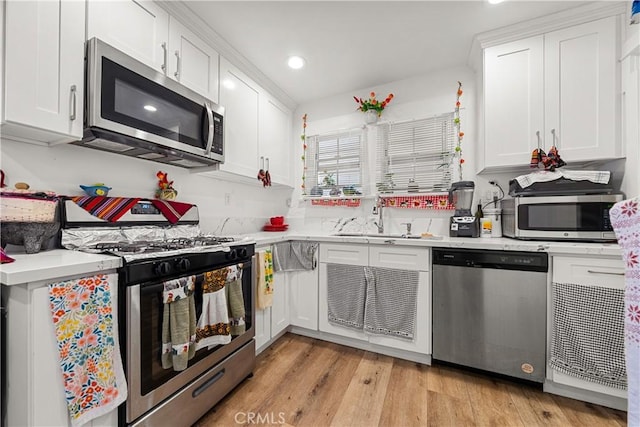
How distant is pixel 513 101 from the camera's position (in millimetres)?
2055

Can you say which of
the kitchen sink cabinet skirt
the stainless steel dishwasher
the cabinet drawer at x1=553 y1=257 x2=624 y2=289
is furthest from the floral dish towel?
the cabinet drawer at x1=553 y1=257 x2=624 y2=289

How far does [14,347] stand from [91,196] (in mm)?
834

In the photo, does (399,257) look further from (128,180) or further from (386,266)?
(128,180)

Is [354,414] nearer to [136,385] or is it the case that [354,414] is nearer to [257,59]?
[136,385]

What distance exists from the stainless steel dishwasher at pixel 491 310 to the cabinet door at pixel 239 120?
177 centimetres

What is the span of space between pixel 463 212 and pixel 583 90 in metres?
1.16

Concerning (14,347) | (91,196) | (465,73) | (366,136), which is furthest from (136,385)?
(465,73)

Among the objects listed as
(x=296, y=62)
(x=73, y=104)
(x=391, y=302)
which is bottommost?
(x=391, y=302)

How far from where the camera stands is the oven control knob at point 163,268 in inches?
46.2

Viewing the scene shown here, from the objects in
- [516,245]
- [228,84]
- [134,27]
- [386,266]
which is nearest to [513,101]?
[516,245]

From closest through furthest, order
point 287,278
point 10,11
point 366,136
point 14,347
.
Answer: point 14,347
point 10,11
point 287,278
point 366,136

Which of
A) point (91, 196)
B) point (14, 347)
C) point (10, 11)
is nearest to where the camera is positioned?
point (14, 347)

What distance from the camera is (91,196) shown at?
1.47m

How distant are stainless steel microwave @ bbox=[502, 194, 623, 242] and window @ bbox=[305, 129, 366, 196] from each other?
1.47m
